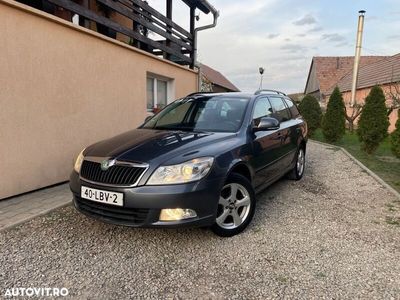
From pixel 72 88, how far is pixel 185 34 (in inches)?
233

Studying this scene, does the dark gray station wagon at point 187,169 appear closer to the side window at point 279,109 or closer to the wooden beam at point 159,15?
the side window at point 279,109

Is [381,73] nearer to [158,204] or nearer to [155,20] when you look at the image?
[155,20]

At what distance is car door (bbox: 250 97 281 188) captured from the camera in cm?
395

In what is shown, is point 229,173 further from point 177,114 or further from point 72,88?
point 72,88

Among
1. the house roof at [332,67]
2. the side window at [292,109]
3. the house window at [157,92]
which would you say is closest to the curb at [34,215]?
the side window at [292,109]

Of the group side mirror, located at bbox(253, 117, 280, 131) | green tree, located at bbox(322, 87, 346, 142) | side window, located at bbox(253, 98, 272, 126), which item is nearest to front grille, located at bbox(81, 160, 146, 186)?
side mirror, located at bbox(253, 117, 280, 131)

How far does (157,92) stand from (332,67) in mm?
30347

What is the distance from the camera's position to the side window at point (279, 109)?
512cm

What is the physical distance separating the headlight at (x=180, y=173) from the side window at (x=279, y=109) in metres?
2.36

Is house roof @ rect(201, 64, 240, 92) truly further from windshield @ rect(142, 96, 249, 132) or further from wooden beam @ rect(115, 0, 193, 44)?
windshield @ rect(142, 96, 249, 132)

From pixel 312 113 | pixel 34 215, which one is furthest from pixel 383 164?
pixel 34 215

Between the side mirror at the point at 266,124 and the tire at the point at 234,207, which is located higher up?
the side mirror at the point at 266,124

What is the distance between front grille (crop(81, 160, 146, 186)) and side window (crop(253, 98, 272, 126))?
1.85 meters

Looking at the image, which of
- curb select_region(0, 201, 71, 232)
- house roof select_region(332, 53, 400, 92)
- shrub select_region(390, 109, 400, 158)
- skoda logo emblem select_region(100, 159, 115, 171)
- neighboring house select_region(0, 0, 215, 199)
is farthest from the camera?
house roof select_region(332, 53, 400, 92)
